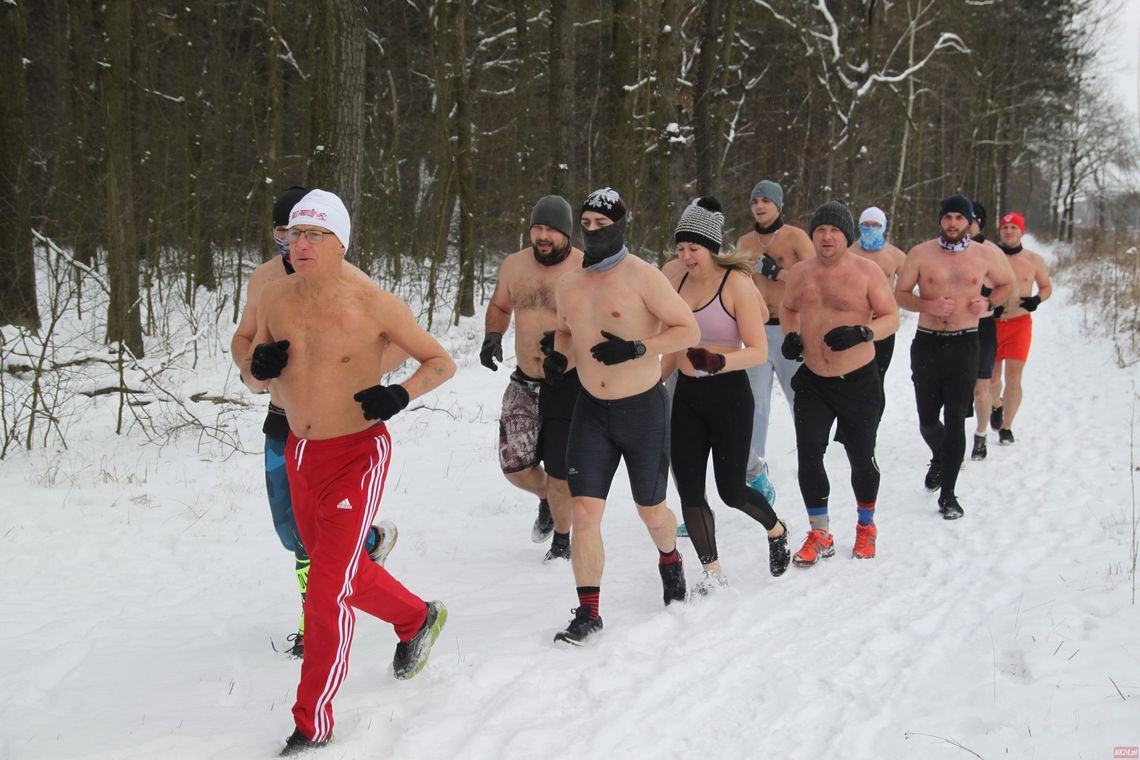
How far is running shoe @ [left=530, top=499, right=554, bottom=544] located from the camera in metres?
5.71

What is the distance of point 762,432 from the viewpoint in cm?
615

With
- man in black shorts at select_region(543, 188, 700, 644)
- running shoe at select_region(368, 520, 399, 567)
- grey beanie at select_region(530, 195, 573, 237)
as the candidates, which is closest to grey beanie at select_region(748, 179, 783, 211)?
grey beanie at select_region(530, 195, 573, 237)

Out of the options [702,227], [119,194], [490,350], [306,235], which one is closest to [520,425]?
[490,350]

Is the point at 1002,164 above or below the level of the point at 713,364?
above

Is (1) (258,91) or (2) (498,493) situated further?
(1) (258,91)

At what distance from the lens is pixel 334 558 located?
3.19 meters

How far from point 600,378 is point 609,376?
5 cm

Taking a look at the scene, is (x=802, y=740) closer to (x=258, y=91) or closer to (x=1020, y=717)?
(x=1020, y=717)

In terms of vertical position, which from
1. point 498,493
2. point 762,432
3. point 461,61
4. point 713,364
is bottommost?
point 498,493

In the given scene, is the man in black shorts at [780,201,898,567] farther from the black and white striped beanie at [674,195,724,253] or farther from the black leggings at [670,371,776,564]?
the black and white striped beanie at [674,195,724,253]

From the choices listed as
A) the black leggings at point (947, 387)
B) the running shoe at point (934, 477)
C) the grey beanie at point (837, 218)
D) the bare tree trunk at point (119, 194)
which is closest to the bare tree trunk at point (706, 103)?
the black leggings at point (947, 387)

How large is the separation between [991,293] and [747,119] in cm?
1932

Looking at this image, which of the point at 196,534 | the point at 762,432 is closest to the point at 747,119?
the point at 762,432

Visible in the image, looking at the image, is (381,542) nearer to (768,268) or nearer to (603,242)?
(603,242)
